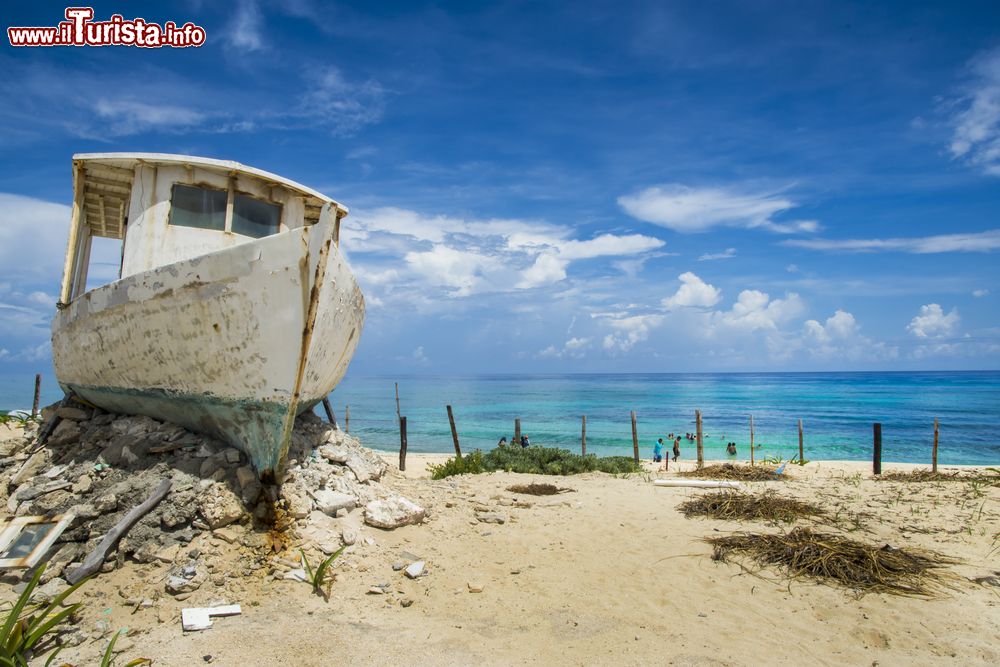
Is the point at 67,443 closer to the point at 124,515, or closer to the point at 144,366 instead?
the point at 144,366

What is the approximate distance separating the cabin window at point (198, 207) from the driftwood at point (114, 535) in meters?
3.29

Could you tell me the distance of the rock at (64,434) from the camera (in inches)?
273

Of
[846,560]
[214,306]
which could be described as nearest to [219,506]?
[214,306]

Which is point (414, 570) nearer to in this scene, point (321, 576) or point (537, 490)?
point (321, 576)

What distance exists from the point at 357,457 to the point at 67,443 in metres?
3.77

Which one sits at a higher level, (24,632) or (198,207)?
(198,207)

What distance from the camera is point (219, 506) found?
17.3ft

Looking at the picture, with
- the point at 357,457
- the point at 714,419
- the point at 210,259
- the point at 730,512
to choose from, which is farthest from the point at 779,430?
the point at 210,259

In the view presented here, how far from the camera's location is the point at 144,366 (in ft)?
20.7

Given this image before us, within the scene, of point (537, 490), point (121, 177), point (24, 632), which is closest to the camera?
point (24, 632)

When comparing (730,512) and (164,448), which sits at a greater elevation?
(164,448)

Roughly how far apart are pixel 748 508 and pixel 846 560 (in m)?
2.46

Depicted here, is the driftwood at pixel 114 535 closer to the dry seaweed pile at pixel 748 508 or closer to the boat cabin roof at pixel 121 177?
the boat cabin roof at pixel 121 177

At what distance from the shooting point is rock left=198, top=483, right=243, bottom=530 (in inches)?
204
